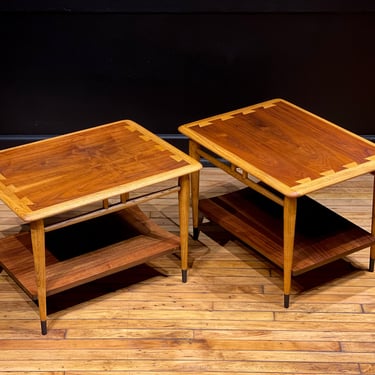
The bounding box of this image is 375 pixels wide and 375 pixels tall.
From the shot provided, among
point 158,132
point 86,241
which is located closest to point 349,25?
point 158,132

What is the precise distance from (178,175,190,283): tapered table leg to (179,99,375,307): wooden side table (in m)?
0.17

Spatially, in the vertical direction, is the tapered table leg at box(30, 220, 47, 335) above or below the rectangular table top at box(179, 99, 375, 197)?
below

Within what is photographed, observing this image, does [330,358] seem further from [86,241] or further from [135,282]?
[86,241]

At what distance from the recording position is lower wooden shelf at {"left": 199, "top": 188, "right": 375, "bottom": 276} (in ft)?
9.66

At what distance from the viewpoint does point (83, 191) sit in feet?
8.89

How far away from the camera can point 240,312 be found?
293 centimetres

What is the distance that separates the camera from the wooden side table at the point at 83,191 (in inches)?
106

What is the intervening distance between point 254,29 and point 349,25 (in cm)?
41

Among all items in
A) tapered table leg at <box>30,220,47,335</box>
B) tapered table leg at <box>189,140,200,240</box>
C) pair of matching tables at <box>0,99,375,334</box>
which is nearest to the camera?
tapered table leg at <box>30,220,47,335</box>

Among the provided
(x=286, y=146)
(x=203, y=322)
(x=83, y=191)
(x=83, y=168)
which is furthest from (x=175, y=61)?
(x=203, y=322)

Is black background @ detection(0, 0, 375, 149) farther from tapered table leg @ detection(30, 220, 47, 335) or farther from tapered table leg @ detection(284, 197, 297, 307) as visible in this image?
tapered table leg @ detection(30, 220, 47, 335)

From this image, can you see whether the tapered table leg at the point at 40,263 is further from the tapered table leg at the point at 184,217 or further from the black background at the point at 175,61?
the black background at the point at 175,61

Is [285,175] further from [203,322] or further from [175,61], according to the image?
[175,61]

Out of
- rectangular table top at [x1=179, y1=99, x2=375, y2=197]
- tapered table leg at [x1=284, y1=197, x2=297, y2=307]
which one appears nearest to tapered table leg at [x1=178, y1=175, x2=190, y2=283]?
rectangular table top at [x1=179, y1=99, x2=375, y2=197]
